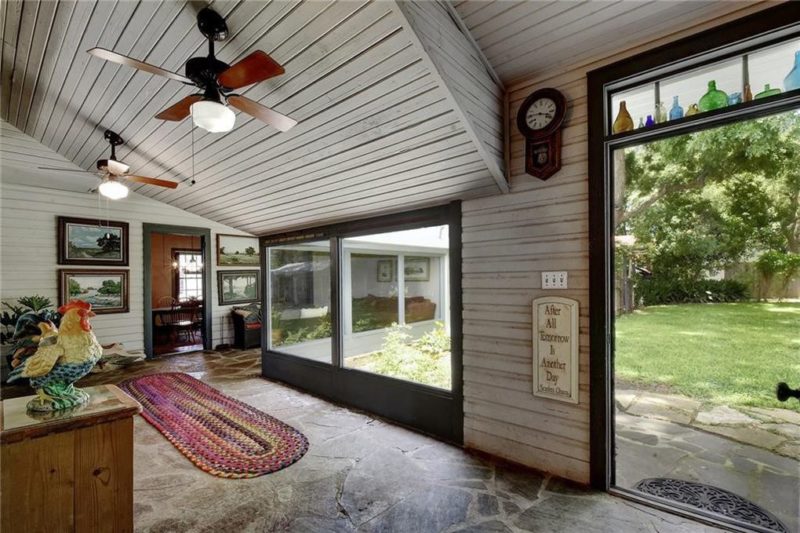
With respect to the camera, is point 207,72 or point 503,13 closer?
point 207,72

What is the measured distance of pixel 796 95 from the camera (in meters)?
1.88

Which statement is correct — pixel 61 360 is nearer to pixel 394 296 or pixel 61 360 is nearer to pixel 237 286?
pixel 394 296

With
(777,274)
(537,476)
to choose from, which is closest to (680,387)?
(777,274)

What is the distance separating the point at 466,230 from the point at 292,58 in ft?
5.97

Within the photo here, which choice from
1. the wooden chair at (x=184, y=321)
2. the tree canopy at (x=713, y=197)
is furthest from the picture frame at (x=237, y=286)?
the tree canopy at (x=713, y=197)

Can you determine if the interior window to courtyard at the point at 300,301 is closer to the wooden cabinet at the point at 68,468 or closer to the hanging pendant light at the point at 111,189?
the hanging pendant light at the point at 111,189

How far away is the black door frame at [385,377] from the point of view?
10.7 feet

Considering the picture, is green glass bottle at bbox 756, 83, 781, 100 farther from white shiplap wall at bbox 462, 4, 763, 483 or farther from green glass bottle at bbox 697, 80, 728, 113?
white shiplap wall at bbox 462, 4, 763, 483

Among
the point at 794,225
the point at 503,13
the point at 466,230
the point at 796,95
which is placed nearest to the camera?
the point at 796,95

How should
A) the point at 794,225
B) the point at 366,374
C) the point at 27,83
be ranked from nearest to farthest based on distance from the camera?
the point at 794,225
the point at 27,83
the point at 366,374

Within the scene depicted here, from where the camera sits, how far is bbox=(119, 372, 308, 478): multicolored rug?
3.01m

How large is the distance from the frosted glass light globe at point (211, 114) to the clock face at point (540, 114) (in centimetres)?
204

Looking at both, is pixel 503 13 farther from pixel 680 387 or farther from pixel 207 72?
pixel 680 387

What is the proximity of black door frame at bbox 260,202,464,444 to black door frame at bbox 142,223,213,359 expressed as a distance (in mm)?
2906
